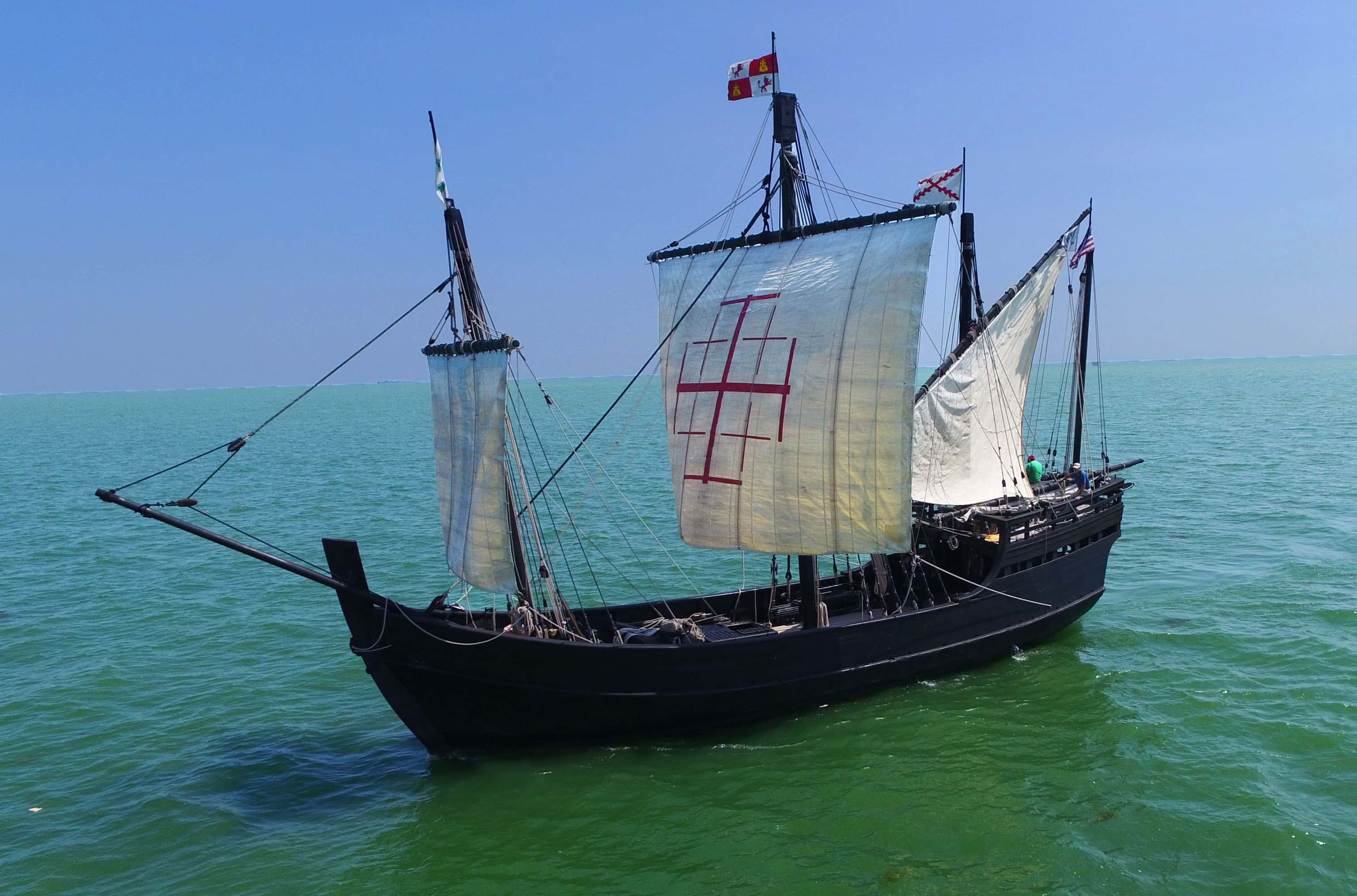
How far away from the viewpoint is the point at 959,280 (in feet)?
76.6

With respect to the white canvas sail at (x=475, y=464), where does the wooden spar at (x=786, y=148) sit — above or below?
above

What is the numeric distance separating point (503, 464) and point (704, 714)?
232 inches

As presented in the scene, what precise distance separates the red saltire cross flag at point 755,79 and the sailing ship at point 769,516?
0.07 metres

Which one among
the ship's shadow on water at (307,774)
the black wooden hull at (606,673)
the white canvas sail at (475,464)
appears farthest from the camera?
the white canvas sail at (475,464)

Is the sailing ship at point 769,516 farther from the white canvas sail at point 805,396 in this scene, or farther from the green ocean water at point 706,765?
the green ocean water at point 706,765

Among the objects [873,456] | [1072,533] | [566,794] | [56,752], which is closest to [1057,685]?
[1072,533]

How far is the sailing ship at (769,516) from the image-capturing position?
15.3m

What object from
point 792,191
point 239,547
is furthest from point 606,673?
point 792,191

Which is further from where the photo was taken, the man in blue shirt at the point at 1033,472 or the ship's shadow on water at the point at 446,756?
the man in blue shirt at the point at 1033,472

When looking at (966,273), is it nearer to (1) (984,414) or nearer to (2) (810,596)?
(1) (984,414)

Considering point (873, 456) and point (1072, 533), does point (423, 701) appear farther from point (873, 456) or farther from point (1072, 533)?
point (1072, 533)

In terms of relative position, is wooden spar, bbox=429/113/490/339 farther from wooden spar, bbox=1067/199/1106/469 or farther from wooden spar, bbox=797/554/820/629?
wooden spar, bbox=1067/199/1106/469

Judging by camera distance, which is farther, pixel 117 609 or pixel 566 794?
pixel 117 609

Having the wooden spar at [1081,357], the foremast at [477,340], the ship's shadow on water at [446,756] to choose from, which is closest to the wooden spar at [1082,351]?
the wooden spar at [1081,357]
